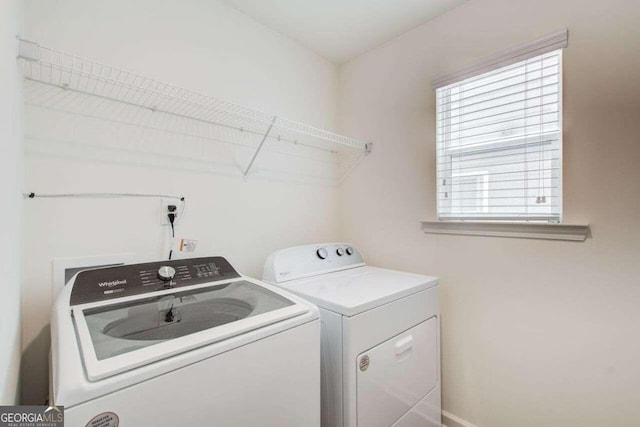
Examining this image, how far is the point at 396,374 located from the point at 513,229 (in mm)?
927

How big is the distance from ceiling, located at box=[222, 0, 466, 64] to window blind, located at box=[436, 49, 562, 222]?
0.49m

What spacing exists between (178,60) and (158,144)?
46cm

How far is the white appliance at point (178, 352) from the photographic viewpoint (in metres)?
0.62

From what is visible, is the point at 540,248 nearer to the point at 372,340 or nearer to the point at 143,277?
the point at 372,340

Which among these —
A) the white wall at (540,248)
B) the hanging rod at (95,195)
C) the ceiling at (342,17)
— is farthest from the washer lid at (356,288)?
the ceiling at (342,17)

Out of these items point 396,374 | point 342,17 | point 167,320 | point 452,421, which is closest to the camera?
point 167,320

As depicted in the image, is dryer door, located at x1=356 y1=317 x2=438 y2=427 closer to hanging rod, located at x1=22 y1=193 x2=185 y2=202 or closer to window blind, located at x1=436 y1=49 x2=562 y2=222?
window blind, located at x1=436 y1=49 x2=562 y2=222

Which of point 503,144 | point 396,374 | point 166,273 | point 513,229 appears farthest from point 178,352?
point 503,144

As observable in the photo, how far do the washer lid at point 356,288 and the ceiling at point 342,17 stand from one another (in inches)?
62.5

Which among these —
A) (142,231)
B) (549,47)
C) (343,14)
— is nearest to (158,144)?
(142,231)

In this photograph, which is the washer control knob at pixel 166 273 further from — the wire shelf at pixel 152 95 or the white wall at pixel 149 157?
the wire shelf at pixel 152 95

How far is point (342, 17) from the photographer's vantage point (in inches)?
69.9

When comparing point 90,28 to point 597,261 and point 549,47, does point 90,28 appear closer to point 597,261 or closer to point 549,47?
point 549,47

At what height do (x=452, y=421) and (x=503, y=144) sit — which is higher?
(x=503, y=144)
